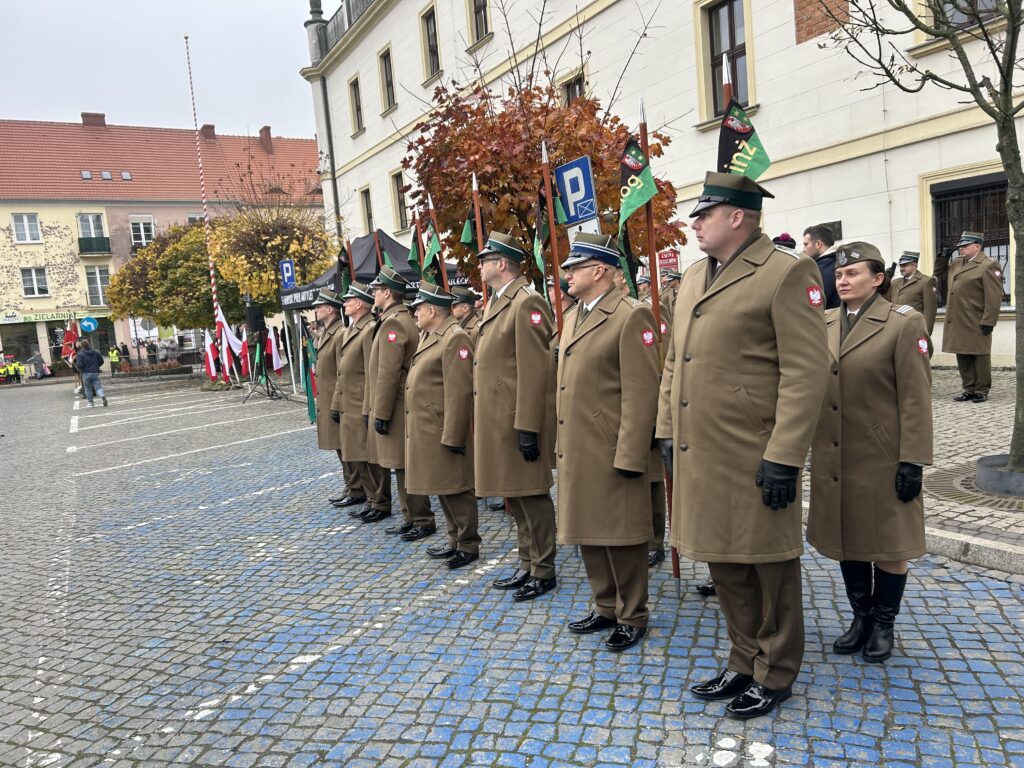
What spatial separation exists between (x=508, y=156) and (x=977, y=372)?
6.45 meters

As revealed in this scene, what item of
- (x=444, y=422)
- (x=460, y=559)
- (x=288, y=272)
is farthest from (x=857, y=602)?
(x=288, y=272)

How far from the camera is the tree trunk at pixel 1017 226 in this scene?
5.63 m

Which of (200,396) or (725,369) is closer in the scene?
(725,369)

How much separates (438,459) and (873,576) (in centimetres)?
304

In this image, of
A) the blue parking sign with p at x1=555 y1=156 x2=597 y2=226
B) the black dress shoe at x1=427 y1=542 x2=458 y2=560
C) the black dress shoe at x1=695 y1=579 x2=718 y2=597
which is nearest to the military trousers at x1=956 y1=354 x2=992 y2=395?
the blue parking sign with p at x1=555 y1=156 x2=597 y2=226

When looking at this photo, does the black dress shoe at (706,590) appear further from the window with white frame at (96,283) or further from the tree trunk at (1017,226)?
the window with white frame at (96,283)

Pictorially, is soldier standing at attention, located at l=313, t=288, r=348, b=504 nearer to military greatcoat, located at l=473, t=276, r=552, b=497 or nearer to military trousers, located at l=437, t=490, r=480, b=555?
military trousers, located at l=437, t=490, r=480, b=555

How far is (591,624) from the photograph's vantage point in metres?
4.24

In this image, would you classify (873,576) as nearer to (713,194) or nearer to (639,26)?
(713,194)

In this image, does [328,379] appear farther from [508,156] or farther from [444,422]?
[508,156]

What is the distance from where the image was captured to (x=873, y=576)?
3797mm

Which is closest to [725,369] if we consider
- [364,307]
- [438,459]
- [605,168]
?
[438,459]

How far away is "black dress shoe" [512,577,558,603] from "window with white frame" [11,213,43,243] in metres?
54.9

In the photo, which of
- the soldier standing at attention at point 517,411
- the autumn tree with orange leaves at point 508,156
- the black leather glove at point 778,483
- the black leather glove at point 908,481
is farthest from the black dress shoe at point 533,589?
the autumn tree with orange leaves at point 508,156
